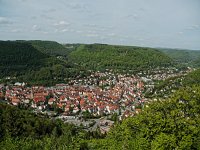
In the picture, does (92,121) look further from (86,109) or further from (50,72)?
(50,72)

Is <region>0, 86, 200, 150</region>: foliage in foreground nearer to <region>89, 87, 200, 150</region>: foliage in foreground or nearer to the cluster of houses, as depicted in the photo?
<region>89, 87, 200, 150</region>: foliage in foreground

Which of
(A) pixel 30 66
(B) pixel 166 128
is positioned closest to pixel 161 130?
(B) pixel 166 128

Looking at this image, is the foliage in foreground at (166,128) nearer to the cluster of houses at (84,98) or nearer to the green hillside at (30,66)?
the cluster of houses at (84,98)

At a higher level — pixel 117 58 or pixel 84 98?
pixel 117 58

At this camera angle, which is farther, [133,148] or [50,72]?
[50,72]

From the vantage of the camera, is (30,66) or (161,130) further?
(30,66)

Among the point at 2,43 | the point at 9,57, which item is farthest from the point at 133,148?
the point at 2,43


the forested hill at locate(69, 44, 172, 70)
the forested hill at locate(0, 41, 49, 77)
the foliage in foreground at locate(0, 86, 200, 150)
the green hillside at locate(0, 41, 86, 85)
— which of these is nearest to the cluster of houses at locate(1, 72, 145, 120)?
the green hillside at locate(0, 41, 86, 85)

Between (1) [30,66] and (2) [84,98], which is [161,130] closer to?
(2) [84,98]
